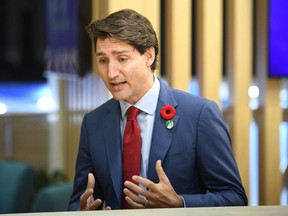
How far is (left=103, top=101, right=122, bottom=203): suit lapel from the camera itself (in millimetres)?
2064

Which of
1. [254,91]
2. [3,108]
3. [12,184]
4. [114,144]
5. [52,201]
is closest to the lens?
[114,144]

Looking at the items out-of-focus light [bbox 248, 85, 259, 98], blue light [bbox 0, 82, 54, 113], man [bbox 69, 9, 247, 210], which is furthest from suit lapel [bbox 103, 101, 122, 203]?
blue light [bbox 0, 82, 54, 113]

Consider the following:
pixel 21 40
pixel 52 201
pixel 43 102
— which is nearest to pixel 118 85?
pixel 52 201

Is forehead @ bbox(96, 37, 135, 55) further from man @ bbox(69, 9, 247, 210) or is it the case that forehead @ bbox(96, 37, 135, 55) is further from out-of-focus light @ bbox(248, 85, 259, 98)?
out-of-focus light @ bbox(248, 85, 259, 98)

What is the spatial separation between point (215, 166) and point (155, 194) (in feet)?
0.74

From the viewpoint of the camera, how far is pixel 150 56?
2086 mm

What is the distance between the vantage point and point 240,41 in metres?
3.99

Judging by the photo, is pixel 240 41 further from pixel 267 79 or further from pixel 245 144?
pixel 245 144

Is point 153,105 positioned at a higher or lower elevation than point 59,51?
lower

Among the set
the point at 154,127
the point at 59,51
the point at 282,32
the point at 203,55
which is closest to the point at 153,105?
the point at 154,127

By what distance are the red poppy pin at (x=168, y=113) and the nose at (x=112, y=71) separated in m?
0.21

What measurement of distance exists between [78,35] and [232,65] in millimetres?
1046

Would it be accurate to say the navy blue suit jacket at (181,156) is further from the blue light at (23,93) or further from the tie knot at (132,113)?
the blue light at (23,93)

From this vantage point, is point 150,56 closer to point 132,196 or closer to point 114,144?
point 114,144
